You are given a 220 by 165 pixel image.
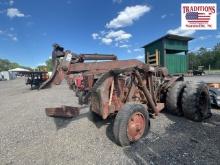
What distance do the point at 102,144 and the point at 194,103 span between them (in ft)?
9.29

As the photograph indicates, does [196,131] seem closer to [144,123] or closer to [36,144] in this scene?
[144,123]

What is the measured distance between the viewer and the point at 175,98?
590cm

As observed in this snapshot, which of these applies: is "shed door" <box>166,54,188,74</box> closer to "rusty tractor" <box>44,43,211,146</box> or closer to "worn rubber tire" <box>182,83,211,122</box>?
"rusty tractor" <box>44,43,211,146</box>


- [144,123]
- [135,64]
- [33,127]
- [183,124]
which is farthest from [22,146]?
[183,124]

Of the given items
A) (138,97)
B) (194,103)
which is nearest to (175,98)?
(194,103)

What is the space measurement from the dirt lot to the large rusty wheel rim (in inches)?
6.6

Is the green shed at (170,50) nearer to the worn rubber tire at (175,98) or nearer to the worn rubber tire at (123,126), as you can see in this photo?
the worn rubber tire at (175,98)

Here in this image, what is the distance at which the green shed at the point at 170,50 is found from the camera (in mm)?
10870

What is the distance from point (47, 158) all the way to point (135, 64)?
2.67m

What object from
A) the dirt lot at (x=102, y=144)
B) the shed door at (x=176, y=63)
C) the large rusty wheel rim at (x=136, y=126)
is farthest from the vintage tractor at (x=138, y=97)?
the shed door at (x=176, y=63)

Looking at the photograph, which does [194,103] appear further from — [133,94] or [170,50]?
[170,50]

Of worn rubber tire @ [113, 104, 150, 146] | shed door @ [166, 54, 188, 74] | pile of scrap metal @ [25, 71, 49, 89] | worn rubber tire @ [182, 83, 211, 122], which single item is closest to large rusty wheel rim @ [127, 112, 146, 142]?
worn rubber tire @ [113, 104, 150, 146]

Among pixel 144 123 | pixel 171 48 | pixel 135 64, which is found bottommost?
pixel 144 123

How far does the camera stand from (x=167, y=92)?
6184 mm
